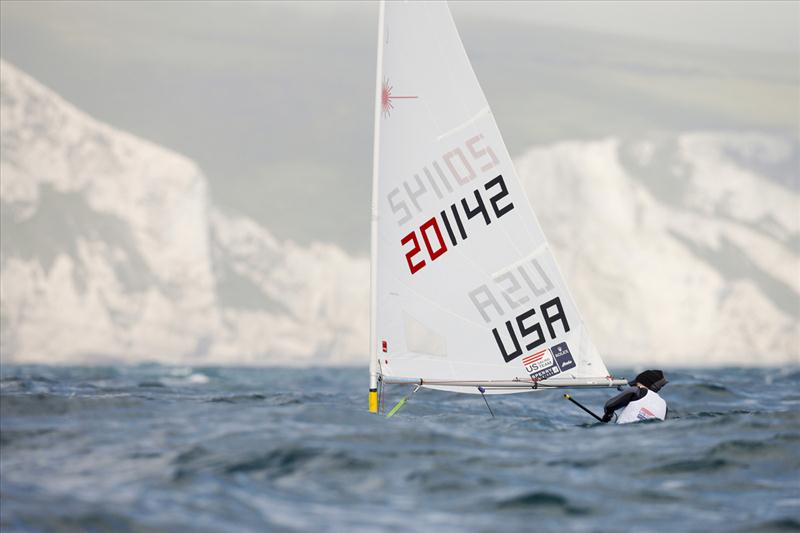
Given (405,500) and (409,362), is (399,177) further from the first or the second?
(405,500)

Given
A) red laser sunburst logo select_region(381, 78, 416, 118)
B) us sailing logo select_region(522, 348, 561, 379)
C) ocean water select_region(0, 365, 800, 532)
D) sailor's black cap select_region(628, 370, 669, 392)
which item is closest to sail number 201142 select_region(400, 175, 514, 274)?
red laser sunburst logo select_region(381, 78, 416, 118)

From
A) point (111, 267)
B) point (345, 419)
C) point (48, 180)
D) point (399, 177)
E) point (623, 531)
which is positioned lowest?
point (623, 531)

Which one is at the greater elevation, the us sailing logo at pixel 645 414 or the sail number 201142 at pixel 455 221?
the sail number 201142 at pixel 455 221

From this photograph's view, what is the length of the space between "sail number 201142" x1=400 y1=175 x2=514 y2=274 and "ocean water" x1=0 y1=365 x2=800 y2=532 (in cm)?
263

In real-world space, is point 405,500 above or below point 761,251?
below

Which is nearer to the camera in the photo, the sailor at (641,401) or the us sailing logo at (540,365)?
the sailor at (641,401)

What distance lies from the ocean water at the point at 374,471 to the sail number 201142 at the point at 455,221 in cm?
263

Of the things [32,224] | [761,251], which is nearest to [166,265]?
[32,224]

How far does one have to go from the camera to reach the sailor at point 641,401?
16922 millimetres

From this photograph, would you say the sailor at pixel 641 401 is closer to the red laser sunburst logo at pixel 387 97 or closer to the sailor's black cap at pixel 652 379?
the sailor's black cap at pixel 652 379

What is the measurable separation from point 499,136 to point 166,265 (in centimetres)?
14748

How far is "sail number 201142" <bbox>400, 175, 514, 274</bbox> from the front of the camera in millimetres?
17156

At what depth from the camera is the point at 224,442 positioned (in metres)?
14.7

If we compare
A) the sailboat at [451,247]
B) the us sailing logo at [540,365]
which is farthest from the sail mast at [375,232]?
the us sailing logo at [540,365]
